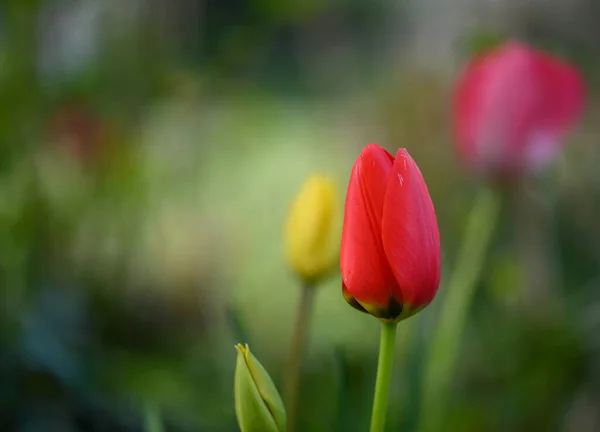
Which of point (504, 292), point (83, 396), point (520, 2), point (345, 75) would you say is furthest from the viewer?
point (345, 75)

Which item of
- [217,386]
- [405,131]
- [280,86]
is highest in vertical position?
[280,86]

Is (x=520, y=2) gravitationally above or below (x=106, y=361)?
above

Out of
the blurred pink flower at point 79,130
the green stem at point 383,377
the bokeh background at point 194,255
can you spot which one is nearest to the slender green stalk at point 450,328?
the bokeh background at point 194,255

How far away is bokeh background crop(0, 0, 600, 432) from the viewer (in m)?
0.49

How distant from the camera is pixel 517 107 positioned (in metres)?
0.47

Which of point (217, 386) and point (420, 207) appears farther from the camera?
point (217, 386)

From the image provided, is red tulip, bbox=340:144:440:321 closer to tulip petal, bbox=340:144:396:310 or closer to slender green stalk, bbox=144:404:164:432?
tulip petal, bbox=340:144:396:310

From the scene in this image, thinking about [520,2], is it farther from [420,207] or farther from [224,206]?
[420,207]

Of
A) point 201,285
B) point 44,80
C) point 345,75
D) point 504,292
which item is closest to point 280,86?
point 345,75

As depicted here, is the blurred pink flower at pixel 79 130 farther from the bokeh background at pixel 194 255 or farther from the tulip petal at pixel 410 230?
the tulip petal at pixel 410 230

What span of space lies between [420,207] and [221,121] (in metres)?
0.90

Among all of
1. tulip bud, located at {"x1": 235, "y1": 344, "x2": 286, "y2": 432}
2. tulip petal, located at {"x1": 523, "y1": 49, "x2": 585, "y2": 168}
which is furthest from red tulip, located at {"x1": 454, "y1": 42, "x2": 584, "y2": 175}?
tulip bud, located at {"x1": 235, "y1": 344, "x2": 286, "y2": 432}

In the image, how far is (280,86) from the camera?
152 cm

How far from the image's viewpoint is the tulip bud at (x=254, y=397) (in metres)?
0.23
